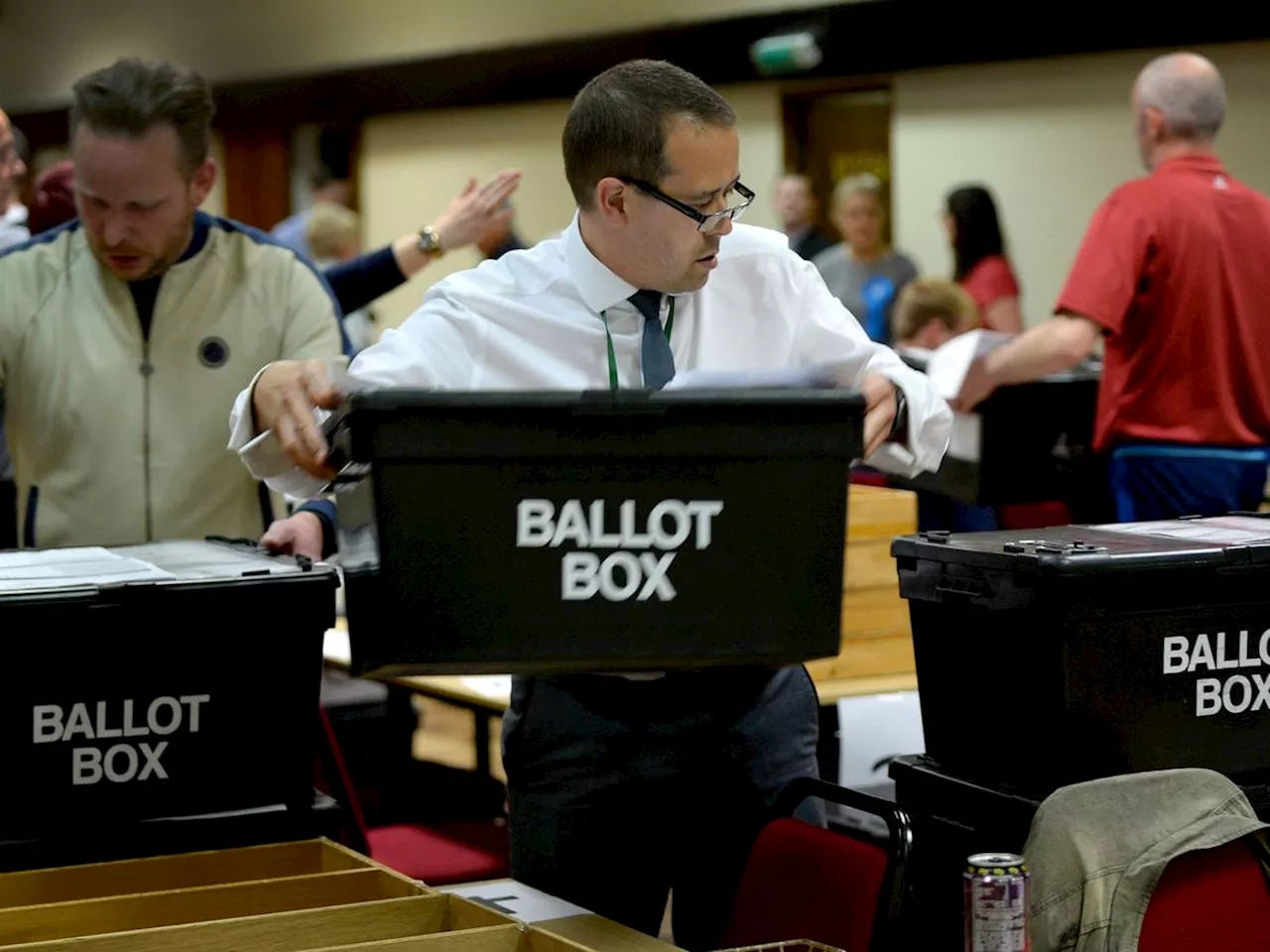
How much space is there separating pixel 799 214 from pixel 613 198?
7113 millimetres

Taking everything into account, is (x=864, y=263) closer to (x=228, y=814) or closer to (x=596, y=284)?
(x=596, y=284)

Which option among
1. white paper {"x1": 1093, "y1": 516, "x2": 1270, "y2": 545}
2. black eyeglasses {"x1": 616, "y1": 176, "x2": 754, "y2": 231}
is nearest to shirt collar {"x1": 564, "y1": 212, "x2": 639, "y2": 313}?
black eyeglasses {"x1": 616, "y1": 176, "x2": 754, "y2": 231}

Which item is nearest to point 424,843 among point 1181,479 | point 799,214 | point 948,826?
point 948,826

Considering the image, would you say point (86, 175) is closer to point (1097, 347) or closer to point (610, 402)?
point (610, 402)

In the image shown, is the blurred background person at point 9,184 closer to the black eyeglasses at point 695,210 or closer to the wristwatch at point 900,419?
the black eyeglasses at point 695,210

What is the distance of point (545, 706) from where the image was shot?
85.5 inches

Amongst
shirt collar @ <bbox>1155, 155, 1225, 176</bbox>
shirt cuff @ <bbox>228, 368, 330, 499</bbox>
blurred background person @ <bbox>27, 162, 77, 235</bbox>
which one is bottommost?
shirt cuff @ <bbox>228, 368, 330, 499</bbox>

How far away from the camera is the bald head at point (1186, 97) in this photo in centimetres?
463

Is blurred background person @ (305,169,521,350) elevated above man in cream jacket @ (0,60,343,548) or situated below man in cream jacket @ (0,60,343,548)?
above

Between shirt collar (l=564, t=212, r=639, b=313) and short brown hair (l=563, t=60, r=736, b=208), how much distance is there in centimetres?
7

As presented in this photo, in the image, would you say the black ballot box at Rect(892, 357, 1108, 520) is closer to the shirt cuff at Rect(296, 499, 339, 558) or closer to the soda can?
the shirt cuff at Rect(296, 499, 339, 558)

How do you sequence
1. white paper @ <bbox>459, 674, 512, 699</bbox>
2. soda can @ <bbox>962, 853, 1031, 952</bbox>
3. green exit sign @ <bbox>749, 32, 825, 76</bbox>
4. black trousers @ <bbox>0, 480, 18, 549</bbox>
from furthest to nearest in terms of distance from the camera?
green exit sign @ <bbox>749, 32, 825, 76</bbox>, black trousers @ <bbox>0, 480, 18, 549</bbox>, white paper @ <bbox>459, 674, 512, 699</bbox>, soda can @ <bbox>962, 853, 1031, 952</bbox>

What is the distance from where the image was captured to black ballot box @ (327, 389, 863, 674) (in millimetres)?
1716

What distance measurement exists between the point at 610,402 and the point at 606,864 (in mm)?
729
